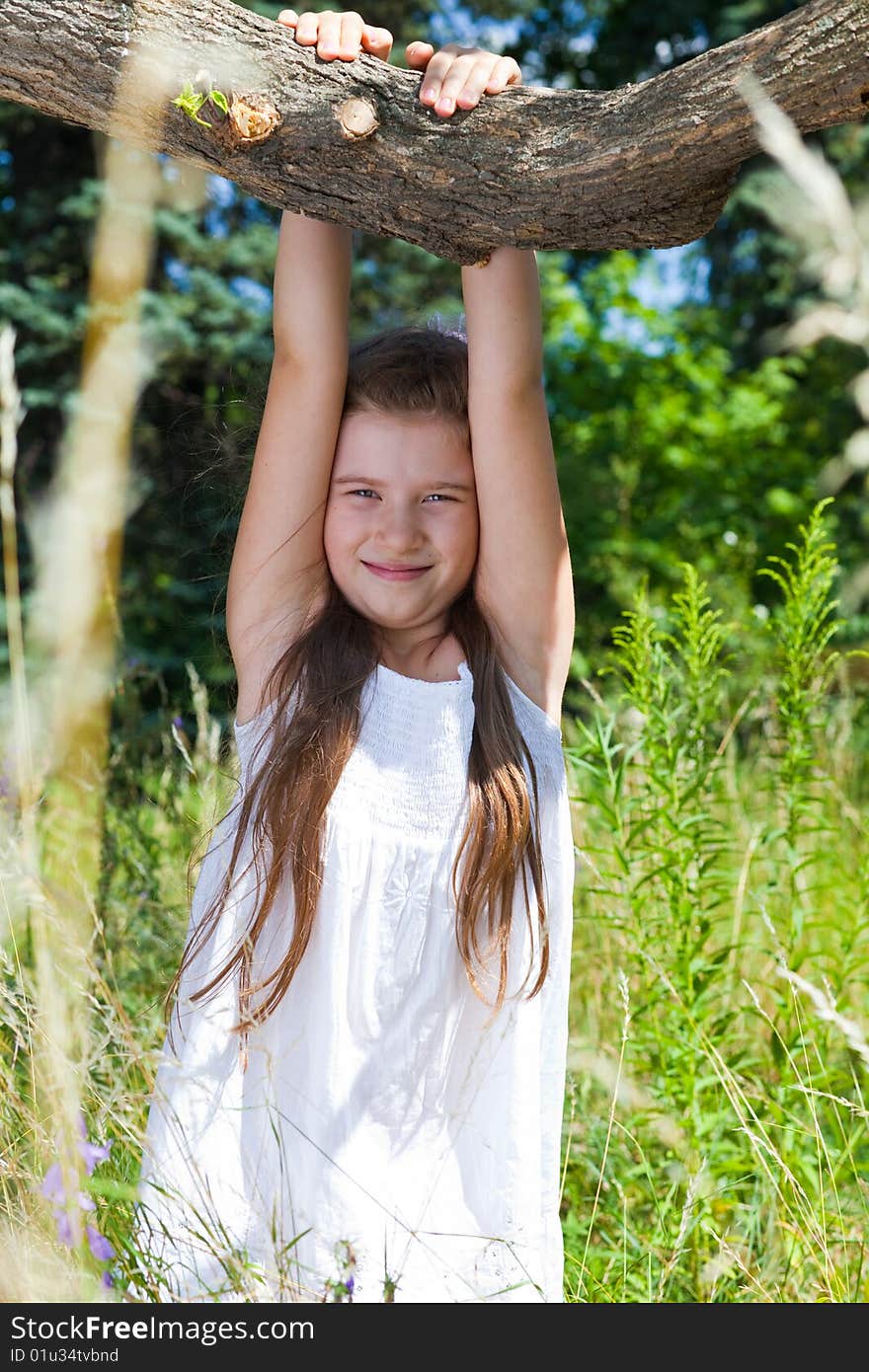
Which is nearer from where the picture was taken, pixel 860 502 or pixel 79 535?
pixel 79 535

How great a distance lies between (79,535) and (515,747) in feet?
16.0

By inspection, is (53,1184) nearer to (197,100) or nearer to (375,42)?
(197,100)

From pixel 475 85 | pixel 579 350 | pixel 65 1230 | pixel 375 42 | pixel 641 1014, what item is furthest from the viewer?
pixel 579 350

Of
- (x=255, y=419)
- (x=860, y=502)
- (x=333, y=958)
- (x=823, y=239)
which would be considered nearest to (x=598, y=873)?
(x=333, y=958)

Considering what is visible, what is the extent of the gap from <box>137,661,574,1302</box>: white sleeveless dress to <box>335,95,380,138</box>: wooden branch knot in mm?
813

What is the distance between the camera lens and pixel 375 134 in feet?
5.15

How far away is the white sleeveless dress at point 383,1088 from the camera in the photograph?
63.4 inches

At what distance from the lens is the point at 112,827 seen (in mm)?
2766

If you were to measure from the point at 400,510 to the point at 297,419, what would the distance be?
211 mm

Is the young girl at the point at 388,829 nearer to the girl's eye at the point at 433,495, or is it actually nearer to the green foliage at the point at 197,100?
the girl's eye at the point at 433,495

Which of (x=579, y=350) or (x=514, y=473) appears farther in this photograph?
(x=579, y=350)

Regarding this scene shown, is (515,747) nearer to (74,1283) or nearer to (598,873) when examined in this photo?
(598,873)

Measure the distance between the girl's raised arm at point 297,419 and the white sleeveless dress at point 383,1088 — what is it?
0.96 ft

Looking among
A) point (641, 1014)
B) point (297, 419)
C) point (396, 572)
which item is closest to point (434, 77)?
point (297, 419)
